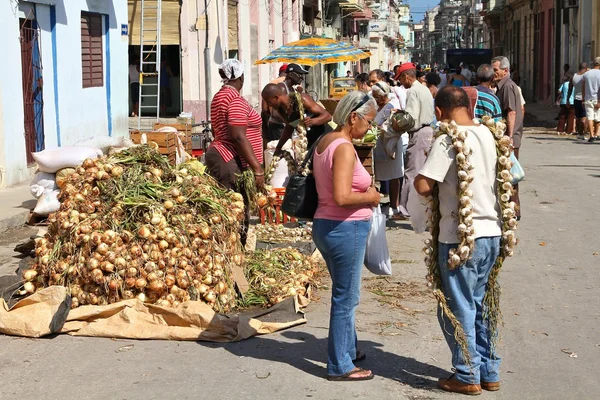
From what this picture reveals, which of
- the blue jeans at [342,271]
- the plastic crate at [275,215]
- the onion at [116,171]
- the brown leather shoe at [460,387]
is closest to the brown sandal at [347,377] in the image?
the blue jeans at [342,271]

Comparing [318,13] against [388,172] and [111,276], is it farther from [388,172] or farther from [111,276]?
[111,276]

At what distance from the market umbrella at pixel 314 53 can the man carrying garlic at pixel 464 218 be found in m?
14.6

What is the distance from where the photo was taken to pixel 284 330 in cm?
662

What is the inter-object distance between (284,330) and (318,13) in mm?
47337

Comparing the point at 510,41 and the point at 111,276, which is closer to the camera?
the point at 111,276

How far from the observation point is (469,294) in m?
5.21

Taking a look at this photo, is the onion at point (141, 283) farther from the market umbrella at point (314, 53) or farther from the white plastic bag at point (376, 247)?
the market umbrella at point (314, 53)

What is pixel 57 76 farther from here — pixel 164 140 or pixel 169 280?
pixel 169 280

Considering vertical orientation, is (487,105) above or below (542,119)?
above

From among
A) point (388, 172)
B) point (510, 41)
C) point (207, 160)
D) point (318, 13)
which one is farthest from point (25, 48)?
point (510, 41)

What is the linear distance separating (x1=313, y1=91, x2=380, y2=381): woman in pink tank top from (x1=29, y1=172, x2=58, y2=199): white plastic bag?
6.14 meters

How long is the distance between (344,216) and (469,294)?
83 centimetres

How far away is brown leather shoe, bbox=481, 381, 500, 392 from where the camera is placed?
541 centimetres

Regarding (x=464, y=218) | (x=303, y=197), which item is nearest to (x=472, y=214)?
(x=464, y=218)
